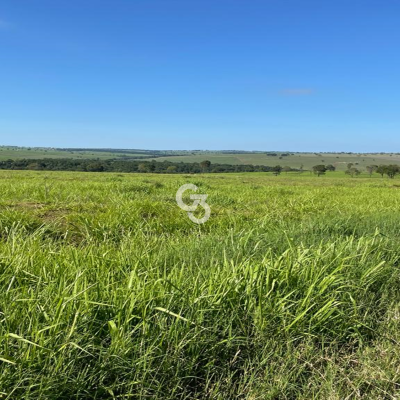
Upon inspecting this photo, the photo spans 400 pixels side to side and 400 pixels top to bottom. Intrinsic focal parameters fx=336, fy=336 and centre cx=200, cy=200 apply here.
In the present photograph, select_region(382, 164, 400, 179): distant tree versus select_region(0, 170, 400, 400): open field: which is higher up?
select_region(382, 164, 400, 179): distant tree

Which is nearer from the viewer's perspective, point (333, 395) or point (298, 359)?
point (333, 395)

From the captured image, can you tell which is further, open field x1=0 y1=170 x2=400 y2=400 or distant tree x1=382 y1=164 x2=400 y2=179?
distant tree x1=382 y1=164 x2=400 y2=179

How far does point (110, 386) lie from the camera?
1.91m

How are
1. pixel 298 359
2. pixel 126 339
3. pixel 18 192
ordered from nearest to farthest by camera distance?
pixel 126 339 → pixel 298 359 → pixel 18 192

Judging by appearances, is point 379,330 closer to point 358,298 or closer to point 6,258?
point 358,298

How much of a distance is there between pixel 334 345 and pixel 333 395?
0.61 meters

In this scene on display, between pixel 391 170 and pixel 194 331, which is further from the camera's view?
pixel 391 170

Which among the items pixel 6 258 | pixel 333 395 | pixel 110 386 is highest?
pixel 6 258

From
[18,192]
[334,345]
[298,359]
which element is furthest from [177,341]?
[18,192]

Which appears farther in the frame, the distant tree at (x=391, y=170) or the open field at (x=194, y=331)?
the distant tree at (x=391, y=170)

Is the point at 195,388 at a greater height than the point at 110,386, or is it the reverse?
the point at 110,386

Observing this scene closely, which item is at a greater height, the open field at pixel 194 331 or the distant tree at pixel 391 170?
the distant tree at pixel 391 170

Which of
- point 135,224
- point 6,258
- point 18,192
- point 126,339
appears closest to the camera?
point 126,339

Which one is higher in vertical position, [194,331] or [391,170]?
[391,170]
